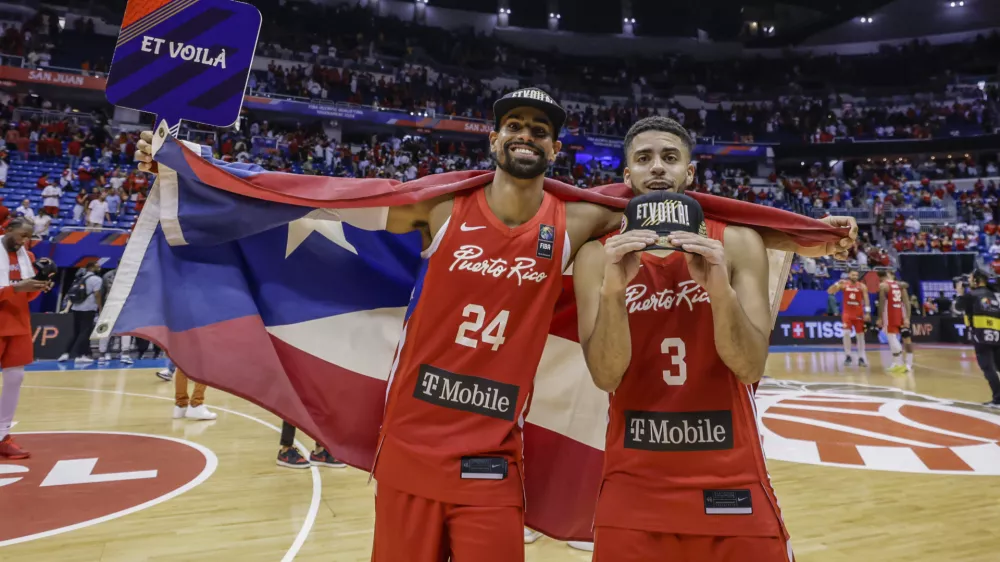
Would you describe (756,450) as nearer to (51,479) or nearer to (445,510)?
(445,510)

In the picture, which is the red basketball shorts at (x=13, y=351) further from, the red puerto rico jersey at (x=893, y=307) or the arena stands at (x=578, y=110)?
the red puerto rico jersey at (x=893, y=307)

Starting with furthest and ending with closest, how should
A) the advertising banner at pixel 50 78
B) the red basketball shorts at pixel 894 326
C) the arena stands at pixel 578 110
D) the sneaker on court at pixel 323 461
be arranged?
1. the arena stands at pixel 578 110
2. the advertising banner at pixel 50 78
3. the red basketball shorts at pixel 894 326
4. the sneaker on court at pixel 323 461

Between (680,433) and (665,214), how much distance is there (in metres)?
0.67

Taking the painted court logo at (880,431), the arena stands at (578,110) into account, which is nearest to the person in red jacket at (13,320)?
the painted court logo at (880,431)

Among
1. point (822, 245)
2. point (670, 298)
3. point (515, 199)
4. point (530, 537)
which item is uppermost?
point (515, 199)

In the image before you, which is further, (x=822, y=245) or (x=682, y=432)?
(x=822, y=245)

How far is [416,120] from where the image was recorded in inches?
968

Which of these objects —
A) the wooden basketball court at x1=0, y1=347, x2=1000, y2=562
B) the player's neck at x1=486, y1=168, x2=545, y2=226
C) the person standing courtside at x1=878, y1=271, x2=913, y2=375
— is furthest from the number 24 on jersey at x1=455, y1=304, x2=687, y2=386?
the person standing courtside at x1=878, y1=271, x2=913, y2=375

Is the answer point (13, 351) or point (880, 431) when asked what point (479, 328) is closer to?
point (13, 351)

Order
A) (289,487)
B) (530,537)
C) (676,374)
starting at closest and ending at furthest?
(676,374)
(530,537)
(289,487)

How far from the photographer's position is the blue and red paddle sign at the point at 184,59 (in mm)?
2246

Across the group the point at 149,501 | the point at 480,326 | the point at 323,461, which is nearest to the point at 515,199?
the point at 480,326

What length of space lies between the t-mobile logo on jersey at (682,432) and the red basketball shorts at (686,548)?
24 centimetres

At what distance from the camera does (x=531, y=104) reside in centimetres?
194
